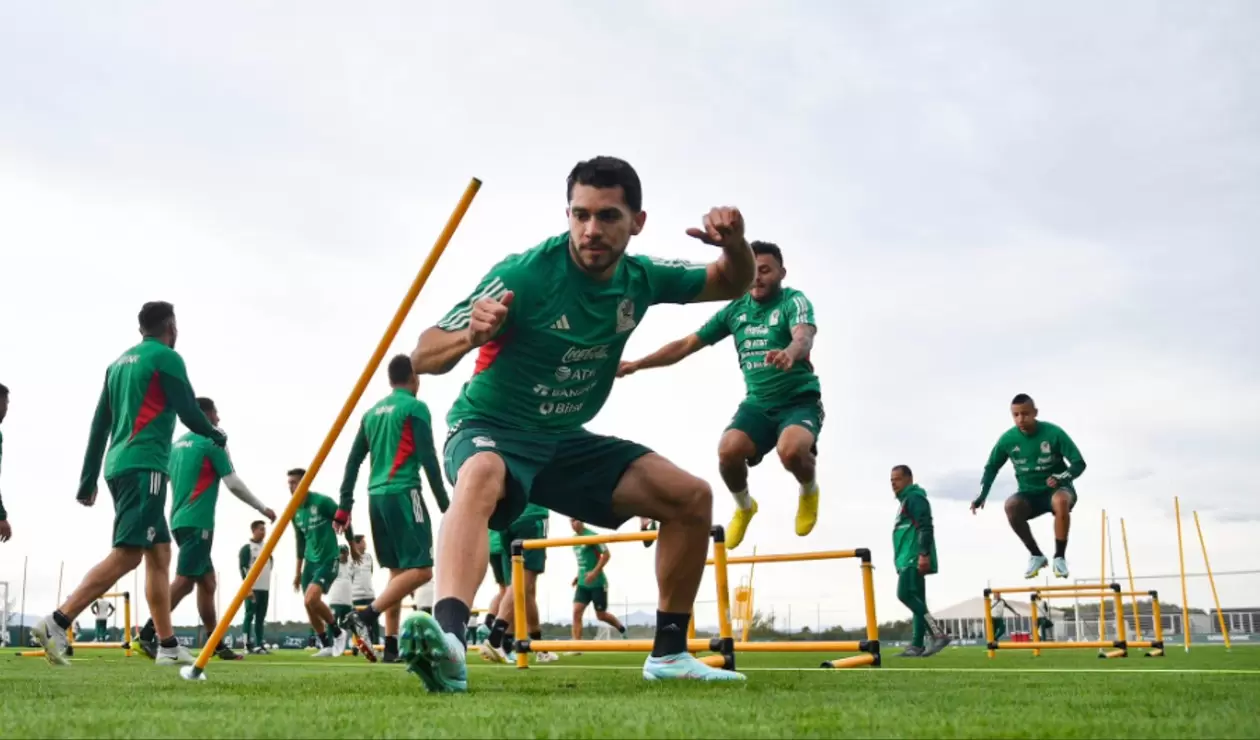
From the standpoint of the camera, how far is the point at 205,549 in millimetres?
10953

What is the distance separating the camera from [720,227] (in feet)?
14.8

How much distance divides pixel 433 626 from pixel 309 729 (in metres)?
0.96

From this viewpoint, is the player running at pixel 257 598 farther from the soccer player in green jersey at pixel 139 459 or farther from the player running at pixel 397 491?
the soccer player in green jersey at pixel 139 459

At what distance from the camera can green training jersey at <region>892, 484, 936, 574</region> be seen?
1377 cm

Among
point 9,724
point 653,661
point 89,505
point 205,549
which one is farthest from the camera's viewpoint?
point 205,549

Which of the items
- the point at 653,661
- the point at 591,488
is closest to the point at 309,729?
the point at 591,488

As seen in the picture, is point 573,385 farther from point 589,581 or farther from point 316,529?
point 589,581

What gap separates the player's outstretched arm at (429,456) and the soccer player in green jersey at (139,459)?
6.53 ft

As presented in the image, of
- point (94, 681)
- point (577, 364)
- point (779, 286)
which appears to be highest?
point (779, 286)

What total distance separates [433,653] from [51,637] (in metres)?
5.34

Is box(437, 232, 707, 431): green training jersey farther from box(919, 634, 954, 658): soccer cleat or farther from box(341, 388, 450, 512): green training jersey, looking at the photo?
box(919, 634, 954, 658): soccer cleat

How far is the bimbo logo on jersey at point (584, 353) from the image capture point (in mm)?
4484

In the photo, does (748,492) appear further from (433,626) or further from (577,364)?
(433,626)

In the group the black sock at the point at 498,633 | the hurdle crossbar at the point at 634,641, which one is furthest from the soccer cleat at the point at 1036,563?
the hurdle crossbar at the point at 634,641
